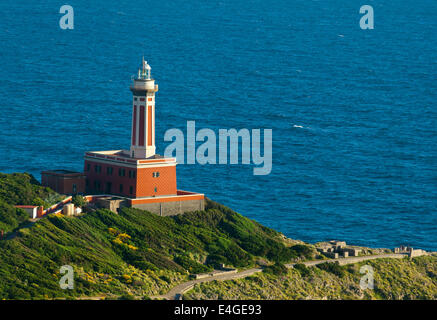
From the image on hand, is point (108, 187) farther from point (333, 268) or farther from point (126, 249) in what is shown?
point (333, 268)

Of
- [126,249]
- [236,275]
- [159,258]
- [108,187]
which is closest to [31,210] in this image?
[126,249]

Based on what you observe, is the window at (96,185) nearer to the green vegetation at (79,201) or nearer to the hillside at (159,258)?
the hillside at (159,258)

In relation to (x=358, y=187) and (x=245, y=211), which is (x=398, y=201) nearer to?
(x=358, y=187)

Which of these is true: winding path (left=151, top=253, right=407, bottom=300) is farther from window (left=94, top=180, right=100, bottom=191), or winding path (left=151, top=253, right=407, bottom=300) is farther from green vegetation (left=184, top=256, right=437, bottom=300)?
window (left=94, top=180, right=100, bottom=191)

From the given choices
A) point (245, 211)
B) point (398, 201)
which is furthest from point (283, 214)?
point (398, 201)

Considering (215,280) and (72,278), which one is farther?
(215,280)

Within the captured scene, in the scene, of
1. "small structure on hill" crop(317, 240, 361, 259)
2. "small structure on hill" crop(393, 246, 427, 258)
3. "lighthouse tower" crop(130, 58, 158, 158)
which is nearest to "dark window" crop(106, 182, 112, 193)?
"lighthouse tower" crop(130, 58, 158, 158)
